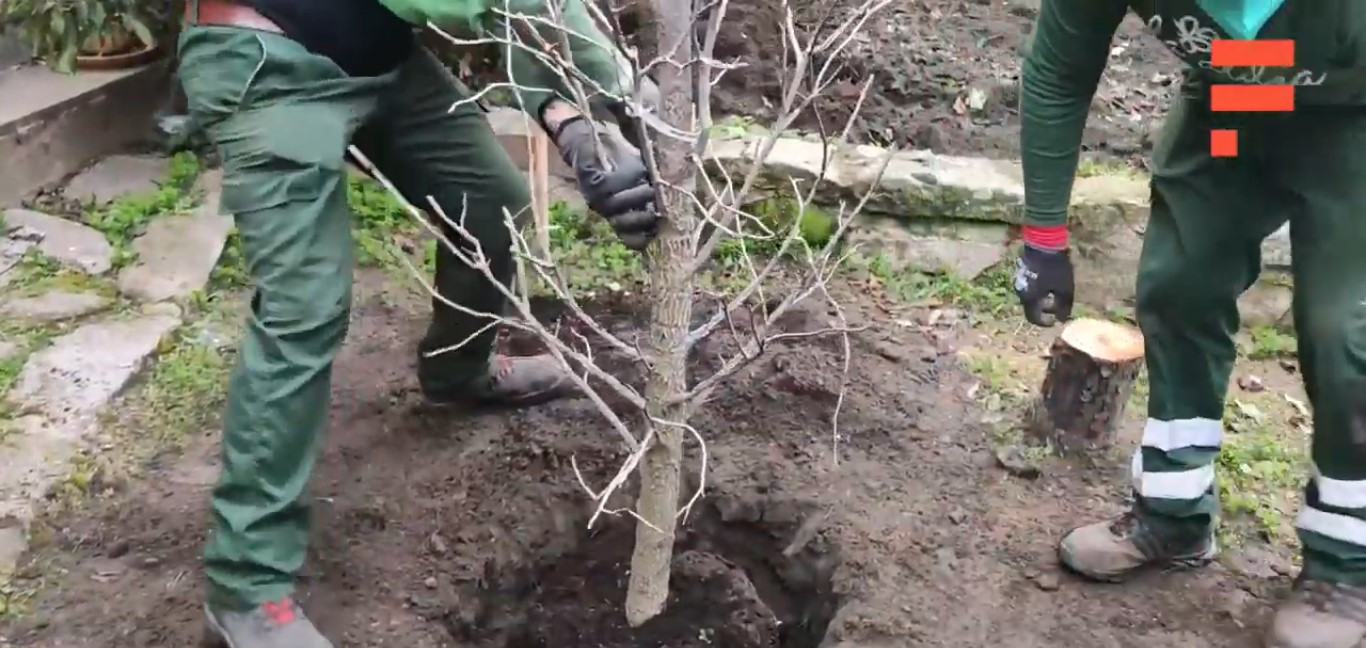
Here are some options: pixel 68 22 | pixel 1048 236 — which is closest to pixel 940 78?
pixel 1048 236

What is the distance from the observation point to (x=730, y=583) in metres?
3.20

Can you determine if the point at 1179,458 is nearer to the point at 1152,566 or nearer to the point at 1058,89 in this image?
the point at 1152,566

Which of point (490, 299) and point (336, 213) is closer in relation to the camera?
point (336, 213)

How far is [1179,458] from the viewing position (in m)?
2.96

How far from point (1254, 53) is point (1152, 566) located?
129 centimetres

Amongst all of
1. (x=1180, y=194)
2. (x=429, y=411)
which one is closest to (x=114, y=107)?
(x=429, y=411)

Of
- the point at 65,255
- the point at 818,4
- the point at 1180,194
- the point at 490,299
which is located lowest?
the point at 65,255

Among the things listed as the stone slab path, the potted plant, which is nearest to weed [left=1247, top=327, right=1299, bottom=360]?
the stone slab path

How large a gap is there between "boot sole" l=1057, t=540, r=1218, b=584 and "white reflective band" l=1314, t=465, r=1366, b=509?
45 cm

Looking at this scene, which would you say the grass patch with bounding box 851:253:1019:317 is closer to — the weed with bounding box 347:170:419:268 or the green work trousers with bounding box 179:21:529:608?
the weed with bounding box 347:170:419:268

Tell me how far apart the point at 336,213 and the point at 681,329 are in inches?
31.0

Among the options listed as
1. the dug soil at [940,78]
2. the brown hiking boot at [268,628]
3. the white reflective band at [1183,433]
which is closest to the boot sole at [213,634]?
the brown hiking boot at [268,628]

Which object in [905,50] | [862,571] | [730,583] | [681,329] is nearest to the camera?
[681,329]

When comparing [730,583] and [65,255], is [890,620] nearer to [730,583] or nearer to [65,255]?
[730,583]
